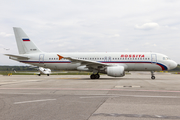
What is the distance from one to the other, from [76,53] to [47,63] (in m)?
4.49

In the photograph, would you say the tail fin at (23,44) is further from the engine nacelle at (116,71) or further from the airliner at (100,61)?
the engine nacelle at (116,71)

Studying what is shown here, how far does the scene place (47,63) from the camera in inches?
1038

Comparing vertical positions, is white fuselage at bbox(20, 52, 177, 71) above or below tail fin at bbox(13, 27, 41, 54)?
below

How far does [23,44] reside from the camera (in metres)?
27.4

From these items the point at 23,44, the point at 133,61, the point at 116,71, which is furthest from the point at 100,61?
the point at 23,44

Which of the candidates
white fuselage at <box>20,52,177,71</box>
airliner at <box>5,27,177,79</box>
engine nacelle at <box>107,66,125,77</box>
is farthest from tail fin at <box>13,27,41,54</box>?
engine nacelle at <box>107,66,125,77</box>

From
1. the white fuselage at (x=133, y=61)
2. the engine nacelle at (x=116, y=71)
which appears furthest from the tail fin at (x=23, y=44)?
the engine nacelle at (x=116, y=71)

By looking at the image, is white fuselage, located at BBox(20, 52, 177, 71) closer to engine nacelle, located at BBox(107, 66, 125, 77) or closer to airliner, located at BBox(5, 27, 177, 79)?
airliner, located at BBox(5, 27, 177, 79)

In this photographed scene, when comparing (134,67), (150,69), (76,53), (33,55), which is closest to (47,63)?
(33,55)

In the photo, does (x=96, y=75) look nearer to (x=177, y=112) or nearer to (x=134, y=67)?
(x=134, y=67)

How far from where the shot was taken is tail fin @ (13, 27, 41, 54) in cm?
2734

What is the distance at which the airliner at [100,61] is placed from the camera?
23.5 metres

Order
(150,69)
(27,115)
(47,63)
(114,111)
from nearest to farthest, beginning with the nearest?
(27,115) → (114,111) → (150,69) → (47,63)

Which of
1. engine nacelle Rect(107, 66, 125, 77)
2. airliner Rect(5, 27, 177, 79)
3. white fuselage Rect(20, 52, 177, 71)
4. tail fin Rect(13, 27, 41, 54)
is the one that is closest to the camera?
engine nacelle Rect(107, 66, 125, 77)
